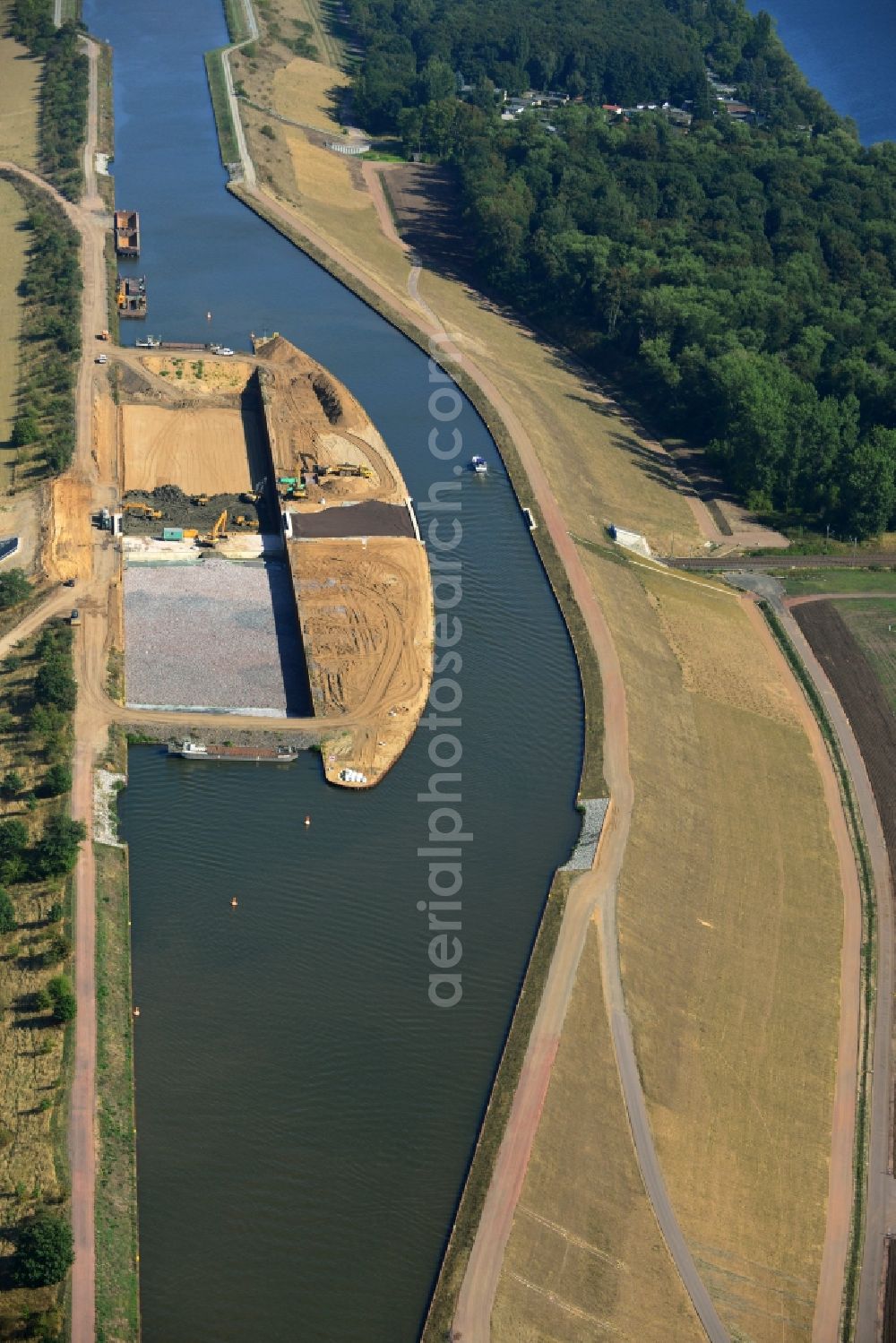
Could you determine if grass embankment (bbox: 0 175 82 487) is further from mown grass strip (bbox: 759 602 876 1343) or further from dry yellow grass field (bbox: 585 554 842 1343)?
mown grass strip (bbox: 759 602 876 1343)

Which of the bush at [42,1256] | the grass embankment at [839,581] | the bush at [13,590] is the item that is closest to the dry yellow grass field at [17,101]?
the bush at [13,590]

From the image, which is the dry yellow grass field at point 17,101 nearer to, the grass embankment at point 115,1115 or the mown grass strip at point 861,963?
the mown grass strip at point 861,963

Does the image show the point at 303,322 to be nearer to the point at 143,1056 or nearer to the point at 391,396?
the point at 391,396

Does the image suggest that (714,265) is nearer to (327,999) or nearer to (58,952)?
(327,999)

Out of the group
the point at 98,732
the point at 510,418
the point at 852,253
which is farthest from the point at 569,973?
the point at 852,253

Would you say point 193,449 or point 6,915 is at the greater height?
point 193,449

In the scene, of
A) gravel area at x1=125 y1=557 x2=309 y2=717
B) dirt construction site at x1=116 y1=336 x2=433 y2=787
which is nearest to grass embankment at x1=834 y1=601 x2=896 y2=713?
dirt construction site at x1=116 y1=336 x2=433 y2=787

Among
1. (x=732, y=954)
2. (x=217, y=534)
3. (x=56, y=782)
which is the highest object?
(x=217, y=534)

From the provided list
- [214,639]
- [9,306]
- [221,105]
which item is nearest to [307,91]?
[221,105]

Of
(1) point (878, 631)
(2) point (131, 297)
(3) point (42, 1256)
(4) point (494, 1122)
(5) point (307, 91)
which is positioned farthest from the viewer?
(5) point (307, 91)
